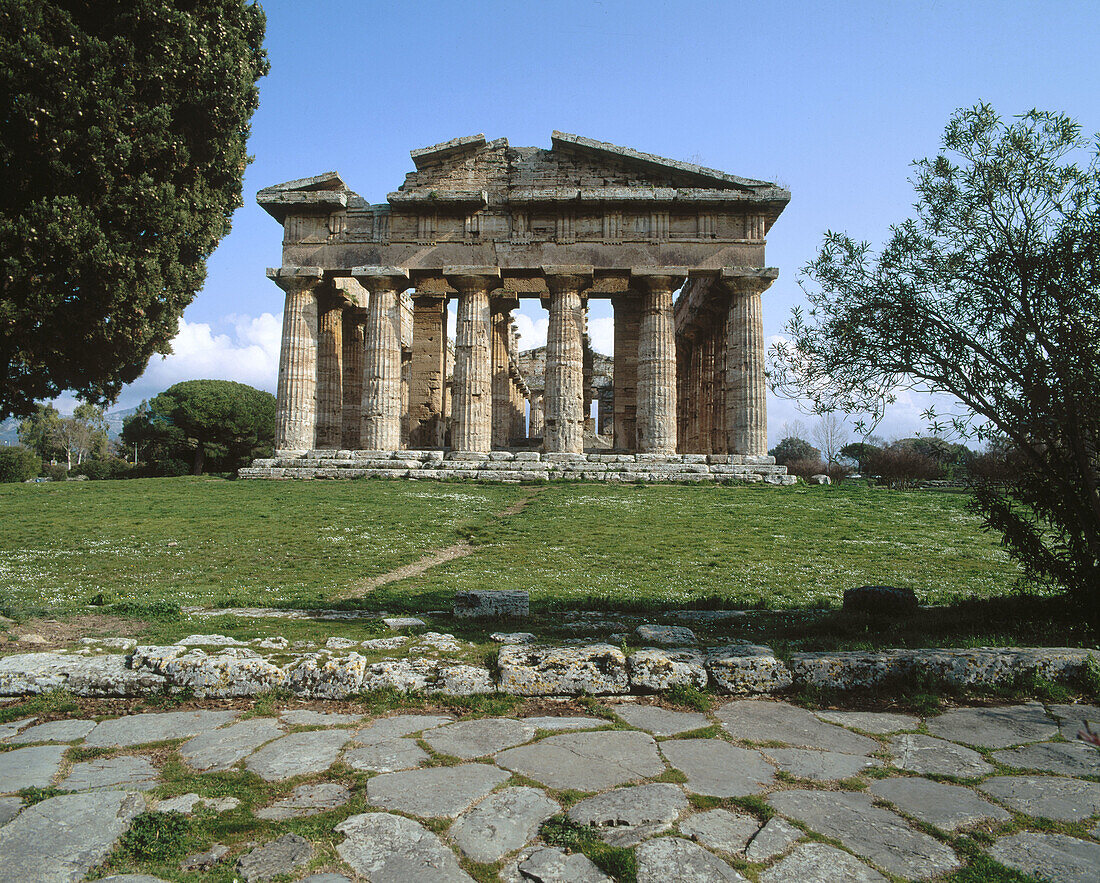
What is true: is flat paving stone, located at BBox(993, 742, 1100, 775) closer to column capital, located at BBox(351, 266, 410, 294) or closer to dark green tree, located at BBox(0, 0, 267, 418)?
dark green tree, located at BBox(0, 0, 267, 418)

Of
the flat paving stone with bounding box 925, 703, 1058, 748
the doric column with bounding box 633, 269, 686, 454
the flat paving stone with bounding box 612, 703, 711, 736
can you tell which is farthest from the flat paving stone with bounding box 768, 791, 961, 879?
the doric column with bounding box 633, 269, 686, 454

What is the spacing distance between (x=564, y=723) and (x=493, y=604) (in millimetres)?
2752

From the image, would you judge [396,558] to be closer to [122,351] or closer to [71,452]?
[122,351]

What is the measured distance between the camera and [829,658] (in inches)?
191

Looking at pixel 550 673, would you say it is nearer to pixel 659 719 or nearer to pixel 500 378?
pixel 659 719

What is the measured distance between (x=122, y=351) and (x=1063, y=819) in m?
17.9

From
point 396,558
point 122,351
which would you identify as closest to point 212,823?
point 396,558

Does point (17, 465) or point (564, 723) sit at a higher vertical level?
point (17, 465)

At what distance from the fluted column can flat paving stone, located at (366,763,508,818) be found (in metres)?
22.2

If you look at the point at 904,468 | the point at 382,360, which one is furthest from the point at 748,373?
the point at 904,468

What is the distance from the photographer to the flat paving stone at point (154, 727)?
389 centimetres

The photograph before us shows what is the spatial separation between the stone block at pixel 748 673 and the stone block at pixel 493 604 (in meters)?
2.44

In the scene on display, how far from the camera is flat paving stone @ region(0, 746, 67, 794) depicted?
3.20 m

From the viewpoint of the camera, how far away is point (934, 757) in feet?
11.9
